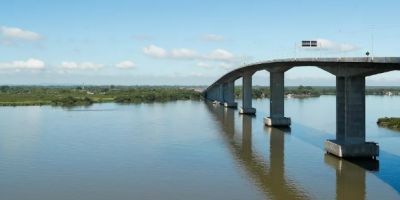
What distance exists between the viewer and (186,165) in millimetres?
33188

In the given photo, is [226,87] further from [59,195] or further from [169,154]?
[59,195]

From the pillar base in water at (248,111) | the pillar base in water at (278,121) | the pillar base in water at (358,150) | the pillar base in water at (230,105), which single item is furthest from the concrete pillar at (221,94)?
the pillar base in water at (358,150)

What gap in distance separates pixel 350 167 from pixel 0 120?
5151 cm

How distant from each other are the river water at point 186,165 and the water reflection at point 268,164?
0.22 ft

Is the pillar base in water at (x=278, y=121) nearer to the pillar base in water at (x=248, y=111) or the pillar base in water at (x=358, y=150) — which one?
the pillar base in water at (x=248, y=111)

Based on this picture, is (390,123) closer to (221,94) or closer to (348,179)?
(348,179)

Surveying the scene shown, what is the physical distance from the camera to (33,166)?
108 ft

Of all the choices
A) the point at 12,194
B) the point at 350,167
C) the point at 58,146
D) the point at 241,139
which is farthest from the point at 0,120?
the point at 350,167

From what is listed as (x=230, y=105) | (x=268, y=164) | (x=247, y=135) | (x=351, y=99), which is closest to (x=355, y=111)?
(x=351, y=99)

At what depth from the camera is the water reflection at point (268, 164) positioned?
26297 millimetres

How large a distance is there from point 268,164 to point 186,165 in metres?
5.93

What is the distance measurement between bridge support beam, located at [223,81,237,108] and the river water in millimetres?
45563

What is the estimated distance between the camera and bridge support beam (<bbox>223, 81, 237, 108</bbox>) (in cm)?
10146

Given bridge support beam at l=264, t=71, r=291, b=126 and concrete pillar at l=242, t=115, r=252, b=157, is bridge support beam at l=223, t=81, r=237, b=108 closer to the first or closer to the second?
concrete pillar at l=242, t=115, r=252, b=157
